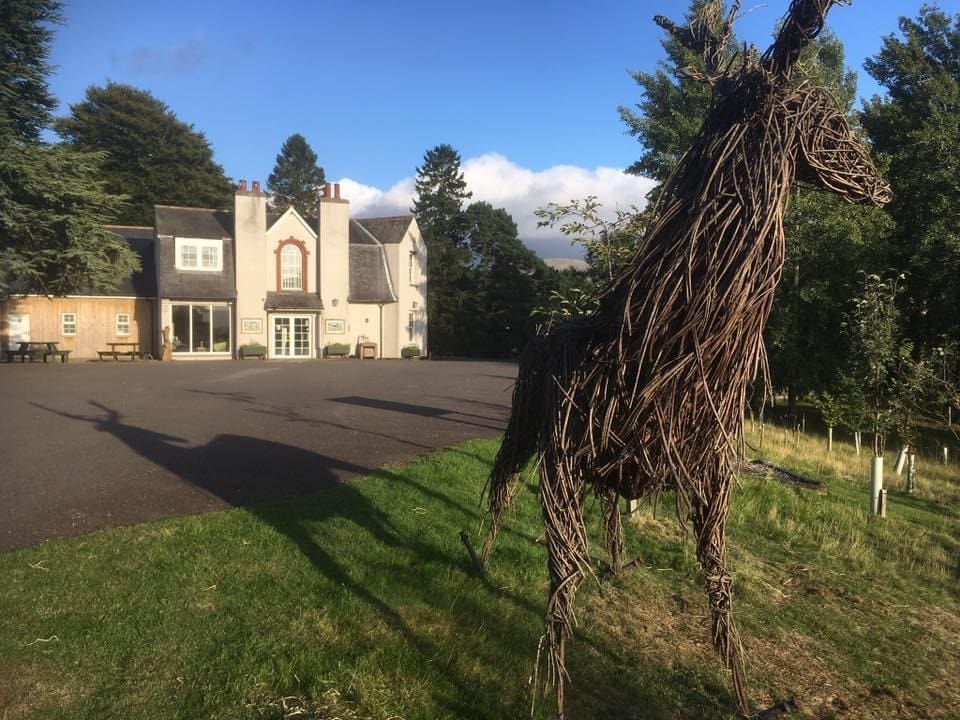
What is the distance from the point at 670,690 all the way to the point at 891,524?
5349 millimetres

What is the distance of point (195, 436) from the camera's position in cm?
1119

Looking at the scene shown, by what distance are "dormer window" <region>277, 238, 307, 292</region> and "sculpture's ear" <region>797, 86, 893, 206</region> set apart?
110ft

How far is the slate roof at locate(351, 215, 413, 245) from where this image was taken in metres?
37.4

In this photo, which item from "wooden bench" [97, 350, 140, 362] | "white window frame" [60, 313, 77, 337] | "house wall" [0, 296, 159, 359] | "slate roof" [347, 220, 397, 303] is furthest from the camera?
"slate roof" [347, 220, 397, 303]

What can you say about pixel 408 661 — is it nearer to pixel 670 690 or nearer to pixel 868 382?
pixel 670 690

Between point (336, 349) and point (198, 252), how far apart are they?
7.94m

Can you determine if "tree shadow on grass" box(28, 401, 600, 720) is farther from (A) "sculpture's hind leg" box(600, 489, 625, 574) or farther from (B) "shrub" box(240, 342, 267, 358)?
(B) "shrub" box(240, 342, 267, 358)

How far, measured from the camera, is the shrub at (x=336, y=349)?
34.8 m

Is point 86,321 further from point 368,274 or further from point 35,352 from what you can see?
point 368,274

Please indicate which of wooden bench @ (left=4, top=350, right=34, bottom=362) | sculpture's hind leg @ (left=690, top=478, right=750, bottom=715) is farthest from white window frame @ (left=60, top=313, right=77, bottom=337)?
sculpture's hind leg @ (left=690, top=478, right=750, bottom=715)

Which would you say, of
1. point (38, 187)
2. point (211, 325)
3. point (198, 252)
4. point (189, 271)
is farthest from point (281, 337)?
point (38, 187)

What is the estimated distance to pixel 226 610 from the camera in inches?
185

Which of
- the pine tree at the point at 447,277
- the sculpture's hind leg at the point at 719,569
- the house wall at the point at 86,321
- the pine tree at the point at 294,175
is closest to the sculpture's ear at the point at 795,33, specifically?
the sculpture's hind leg at the point at 719,569

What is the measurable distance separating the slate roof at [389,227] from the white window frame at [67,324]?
1529cm
